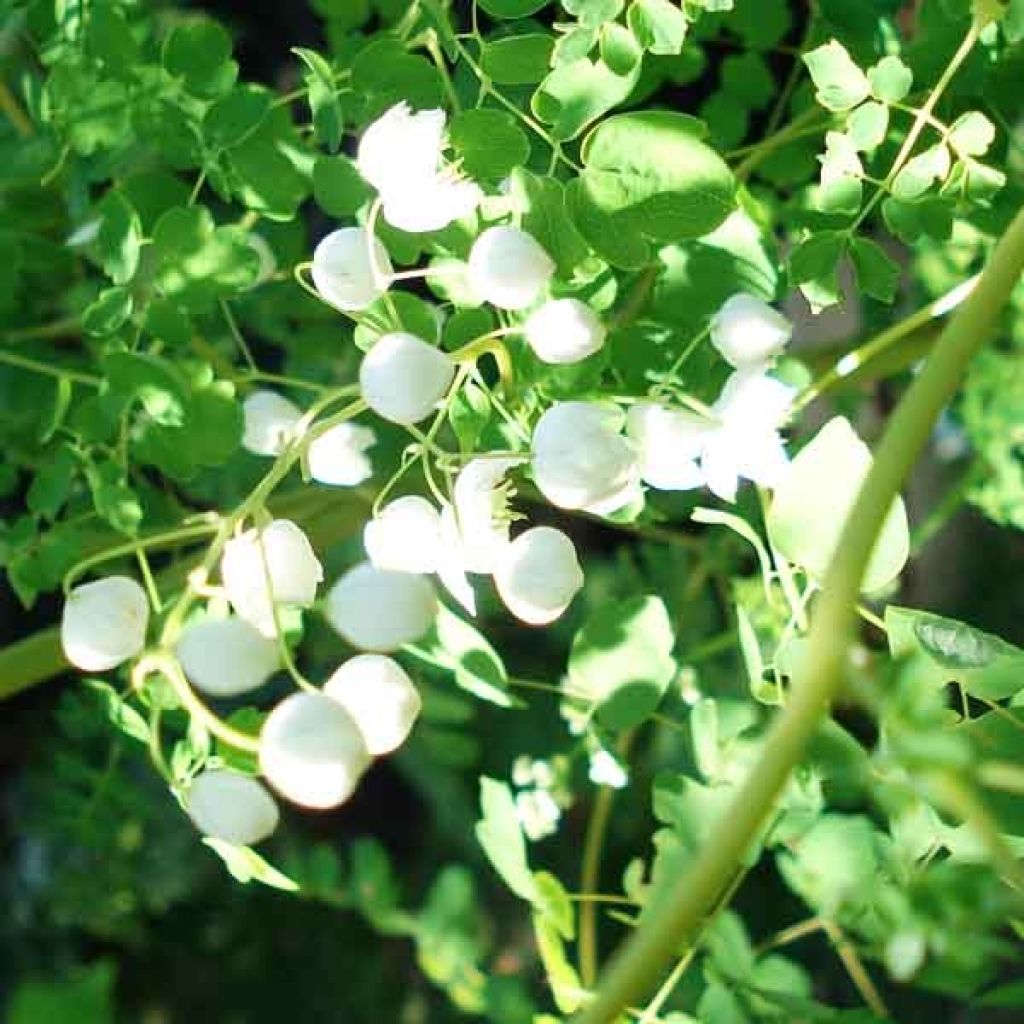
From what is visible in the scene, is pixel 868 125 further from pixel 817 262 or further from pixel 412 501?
pixel 412 501

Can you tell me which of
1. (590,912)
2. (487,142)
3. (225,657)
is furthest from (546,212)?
(590,912)

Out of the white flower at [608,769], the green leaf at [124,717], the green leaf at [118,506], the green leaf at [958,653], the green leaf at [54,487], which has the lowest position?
the white flower at [608,769]

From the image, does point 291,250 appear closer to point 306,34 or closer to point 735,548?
point 735,548

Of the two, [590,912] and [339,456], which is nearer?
[339,456]

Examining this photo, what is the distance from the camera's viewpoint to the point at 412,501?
437mm

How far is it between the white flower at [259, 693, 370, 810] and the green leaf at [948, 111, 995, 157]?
0.19 m

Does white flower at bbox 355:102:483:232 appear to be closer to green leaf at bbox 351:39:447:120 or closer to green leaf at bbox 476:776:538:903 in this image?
green leaf at bbox 351:39:447:120

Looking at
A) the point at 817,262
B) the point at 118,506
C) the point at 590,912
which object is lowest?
the point at 590,912

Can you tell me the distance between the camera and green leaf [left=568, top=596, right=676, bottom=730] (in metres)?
0.52

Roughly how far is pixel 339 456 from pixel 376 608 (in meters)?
0.07

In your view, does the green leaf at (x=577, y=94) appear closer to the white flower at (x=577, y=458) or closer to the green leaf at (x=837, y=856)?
the white flower at (x=577, y=458)

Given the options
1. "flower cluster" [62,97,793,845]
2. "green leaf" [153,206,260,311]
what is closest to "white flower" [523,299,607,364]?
"flower cluster" [62,97,793,845]

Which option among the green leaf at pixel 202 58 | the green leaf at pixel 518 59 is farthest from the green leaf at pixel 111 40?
the green leaf at pixel 518 59

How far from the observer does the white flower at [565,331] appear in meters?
0.43
